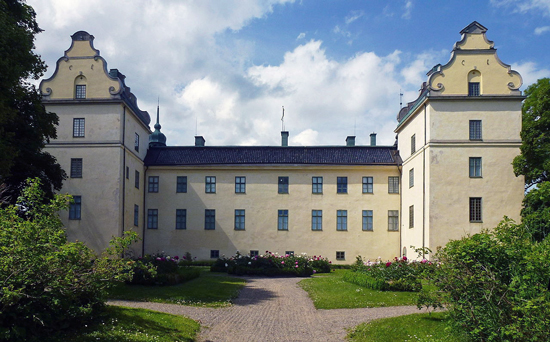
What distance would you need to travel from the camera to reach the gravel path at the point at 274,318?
1236cm

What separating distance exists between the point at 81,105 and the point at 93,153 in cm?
297

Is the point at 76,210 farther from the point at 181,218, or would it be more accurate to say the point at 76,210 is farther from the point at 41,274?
the point at 41,274

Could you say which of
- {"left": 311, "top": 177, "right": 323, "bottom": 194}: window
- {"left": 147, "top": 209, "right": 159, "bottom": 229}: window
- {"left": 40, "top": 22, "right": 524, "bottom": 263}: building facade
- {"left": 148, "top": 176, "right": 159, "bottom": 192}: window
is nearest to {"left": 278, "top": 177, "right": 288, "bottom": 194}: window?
{"left": 40, "top": 22, "right": 524, "bottom": 263}: building facade

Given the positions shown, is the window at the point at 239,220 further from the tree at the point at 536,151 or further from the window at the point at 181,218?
the tree at the point at 536,151

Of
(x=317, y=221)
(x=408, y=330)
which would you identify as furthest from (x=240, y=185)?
(x=408, y=330)

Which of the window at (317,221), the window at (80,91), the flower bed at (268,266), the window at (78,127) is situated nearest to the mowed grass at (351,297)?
the flower bed at (268,266)

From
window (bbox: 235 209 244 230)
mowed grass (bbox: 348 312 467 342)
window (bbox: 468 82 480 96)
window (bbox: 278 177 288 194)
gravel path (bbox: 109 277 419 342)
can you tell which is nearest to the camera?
mowed grass (bbox: 348 312 467 342)

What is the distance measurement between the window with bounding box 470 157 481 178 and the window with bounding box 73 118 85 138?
22.8 metres

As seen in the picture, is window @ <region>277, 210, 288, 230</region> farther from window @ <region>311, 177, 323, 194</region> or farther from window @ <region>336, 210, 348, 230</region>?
window @ <region>336, 210, 348, 230</region>

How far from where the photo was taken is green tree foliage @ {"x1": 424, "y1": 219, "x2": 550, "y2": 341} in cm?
879

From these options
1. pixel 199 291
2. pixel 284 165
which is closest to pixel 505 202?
pixel 284 165

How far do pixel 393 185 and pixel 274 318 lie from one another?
22295 mm

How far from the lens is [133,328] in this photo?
11477 millimetres

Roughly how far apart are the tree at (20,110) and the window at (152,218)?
12.5 meters
